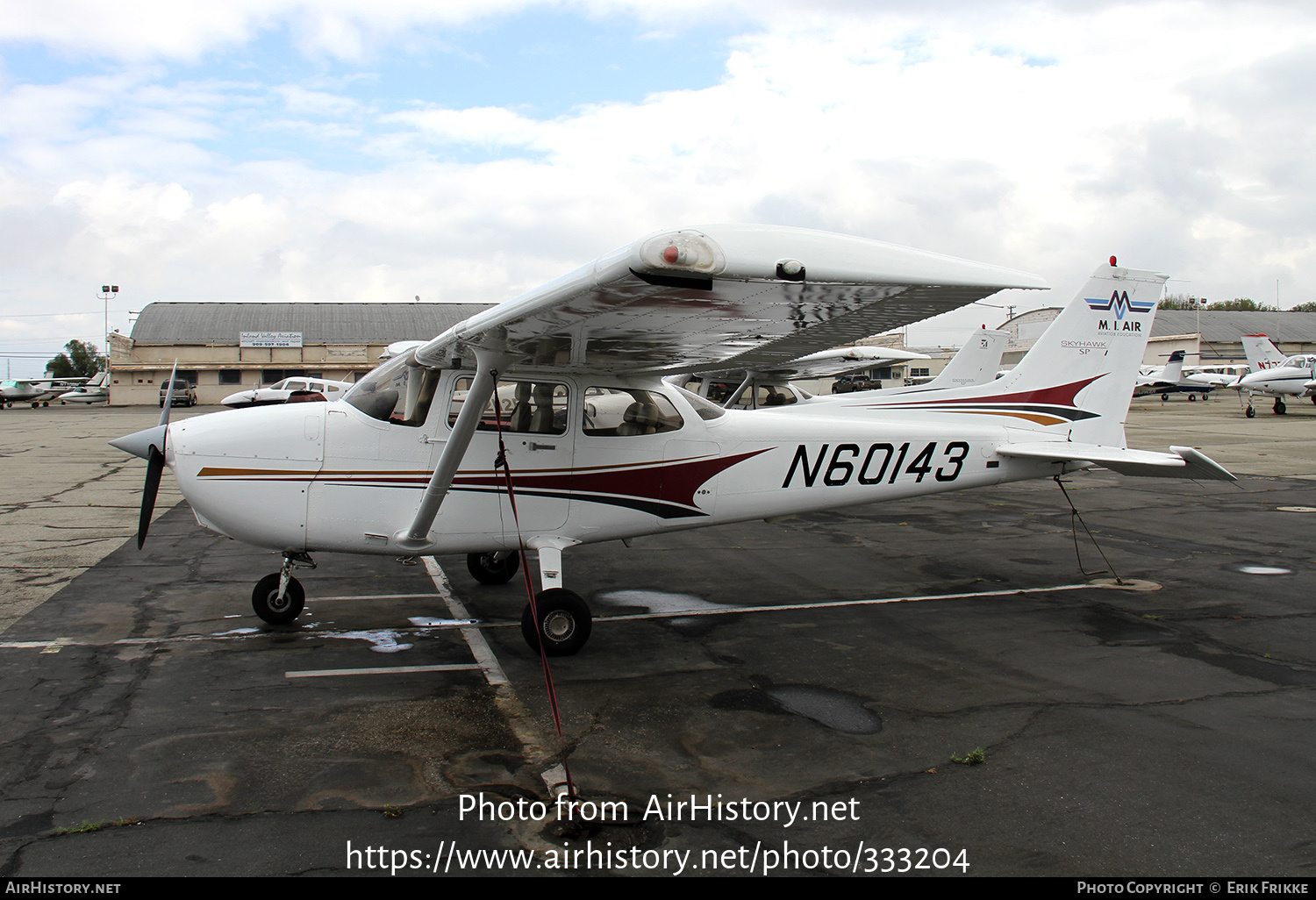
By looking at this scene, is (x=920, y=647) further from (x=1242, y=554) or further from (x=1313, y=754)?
(x=1242, y=554)

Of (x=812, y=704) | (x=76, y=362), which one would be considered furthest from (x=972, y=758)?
(x=76, y=362)

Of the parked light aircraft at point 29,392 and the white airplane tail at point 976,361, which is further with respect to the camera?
the parked light aircraft at point 29,392

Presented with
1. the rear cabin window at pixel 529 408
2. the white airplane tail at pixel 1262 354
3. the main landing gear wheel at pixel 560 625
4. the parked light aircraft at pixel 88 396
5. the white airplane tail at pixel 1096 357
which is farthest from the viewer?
the parked light aircraft at pixel 88 396

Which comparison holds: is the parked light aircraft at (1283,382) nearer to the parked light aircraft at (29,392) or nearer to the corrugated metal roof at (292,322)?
the corrugated metal roof at (292,322)

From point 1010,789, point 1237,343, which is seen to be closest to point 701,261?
point 1010,789

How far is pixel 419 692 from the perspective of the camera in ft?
17.2

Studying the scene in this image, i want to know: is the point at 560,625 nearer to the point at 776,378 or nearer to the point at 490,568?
the point at 490,568

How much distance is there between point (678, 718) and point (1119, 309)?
20.8ft

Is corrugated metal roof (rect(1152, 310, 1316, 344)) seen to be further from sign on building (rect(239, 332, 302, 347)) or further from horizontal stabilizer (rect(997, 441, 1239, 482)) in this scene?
horizontal stabilizer (rect(997, 441, 1239, 482))

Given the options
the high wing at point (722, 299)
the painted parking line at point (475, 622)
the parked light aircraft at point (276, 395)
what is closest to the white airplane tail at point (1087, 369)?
the painted parking line at point (475, 622)

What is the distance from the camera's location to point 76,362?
122750mm

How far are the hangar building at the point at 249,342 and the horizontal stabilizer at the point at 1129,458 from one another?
55.0 meters

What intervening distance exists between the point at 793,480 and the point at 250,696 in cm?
436

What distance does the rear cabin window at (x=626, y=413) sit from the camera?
669 cm
